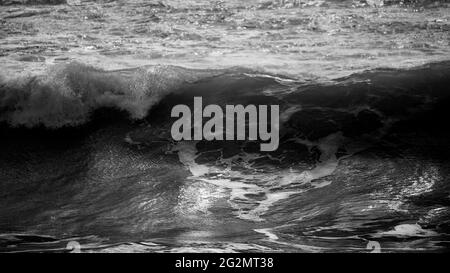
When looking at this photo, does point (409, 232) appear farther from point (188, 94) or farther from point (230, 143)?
point (188, 94)

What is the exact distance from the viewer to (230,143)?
6.69 metres

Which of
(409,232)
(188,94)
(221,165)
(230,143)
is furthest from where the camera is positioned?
(188,94)

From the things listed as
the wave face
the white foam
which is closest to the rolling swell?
the wave face

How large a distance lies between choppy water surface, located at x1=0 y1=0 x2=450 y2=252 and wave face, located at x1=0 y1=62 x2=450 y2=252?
0.02 meters

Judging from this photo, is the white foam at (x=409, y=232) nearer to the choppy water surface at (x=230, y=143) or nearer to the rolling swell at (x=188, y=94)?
the choppy water surface at (x=230, y=143)

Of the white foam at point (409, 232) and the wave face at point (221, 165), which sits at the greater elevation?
the wave face at point (221, 165)

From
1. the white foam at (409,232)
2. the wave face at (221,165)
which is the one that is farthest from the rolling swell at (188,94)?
the white foam at (409,232)

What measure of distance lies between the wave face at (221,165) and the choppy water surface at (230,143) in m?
0.02

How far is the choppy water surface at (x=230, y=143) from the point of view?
169 inches

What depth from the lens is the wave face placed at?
413 cm

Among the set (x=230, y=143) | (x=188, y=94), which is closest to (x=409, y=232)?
(x=230, y=143)

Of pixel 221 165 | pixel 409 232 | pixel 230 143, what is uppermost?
pixel 230 143

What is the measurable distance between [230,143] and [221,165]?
575 mm

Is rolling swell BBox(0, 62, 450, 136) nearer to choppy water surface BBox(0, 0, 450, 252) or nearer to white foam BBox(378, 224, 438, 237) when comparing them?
choppy water surface BBox(0, 0, 450, 252)
